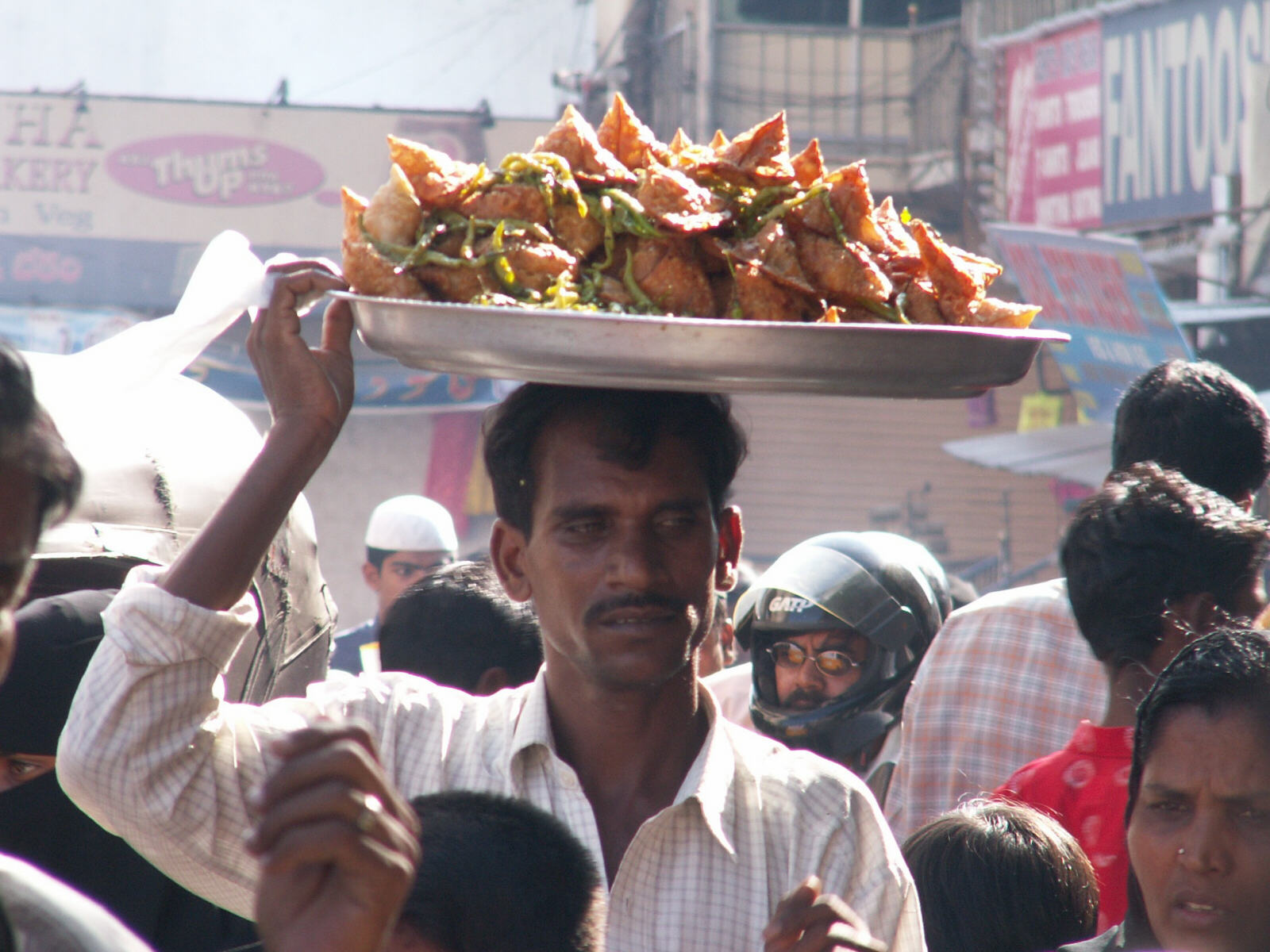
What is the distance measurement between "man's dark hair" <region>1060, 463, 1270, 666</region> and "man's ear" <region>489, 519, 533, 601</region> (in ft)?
3.51

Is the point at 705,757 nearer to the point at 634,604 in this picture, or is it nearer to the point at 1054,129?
the point at 634,604

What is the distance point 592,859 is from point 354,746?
0.87 meters

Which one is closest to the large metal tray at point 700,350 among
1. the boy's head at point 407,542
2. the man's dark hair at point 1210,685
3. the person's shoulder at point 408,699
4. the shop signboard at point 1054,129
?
the person's shoulder at point 408,699

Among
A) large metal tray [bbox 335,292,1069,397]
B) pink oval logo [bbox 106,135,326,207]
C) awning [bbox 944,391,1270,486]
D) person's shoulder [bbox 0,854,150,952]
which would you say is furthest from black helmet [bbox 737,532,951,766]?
pink oval logo [bbox 106,135,326,207]

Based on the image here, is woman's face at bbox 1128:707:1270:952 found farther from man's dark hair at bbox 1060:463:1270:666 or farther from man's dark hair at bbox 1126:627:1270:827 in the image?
man's dark hair at bbox 1060:463:1270:666

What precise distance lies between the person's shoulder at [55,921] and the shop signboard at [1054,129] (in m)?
12.6

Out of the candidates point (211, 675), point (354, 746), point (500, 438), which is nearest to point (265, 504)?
point (211, 675)

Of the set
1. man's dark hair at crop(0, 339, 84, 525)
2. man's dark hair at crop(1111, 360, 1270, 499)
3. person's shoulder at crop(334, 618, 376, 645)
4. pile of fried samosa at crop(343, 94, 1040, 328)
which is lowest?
person's shoulder at crop(334, 618, 376, 645)

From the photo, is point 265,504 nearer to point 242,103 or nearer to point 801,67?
point 801,67

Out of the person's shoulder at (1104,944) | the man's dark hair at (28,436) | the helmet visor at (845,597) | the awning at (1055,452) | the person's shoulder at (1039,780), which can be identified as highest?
the man's dark hair at (28,436)

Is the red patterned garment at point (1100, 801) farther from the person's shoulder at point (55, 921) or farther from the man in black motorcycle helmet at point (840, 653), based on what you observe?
the person's shoulder at point (55, 921)

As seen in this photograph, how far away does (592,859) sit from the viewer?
1855 mm

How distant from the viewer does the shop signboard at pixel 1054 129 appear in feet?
41.5

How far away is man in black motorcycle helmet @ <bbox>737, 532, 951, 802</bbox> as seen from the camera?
12.0ft
